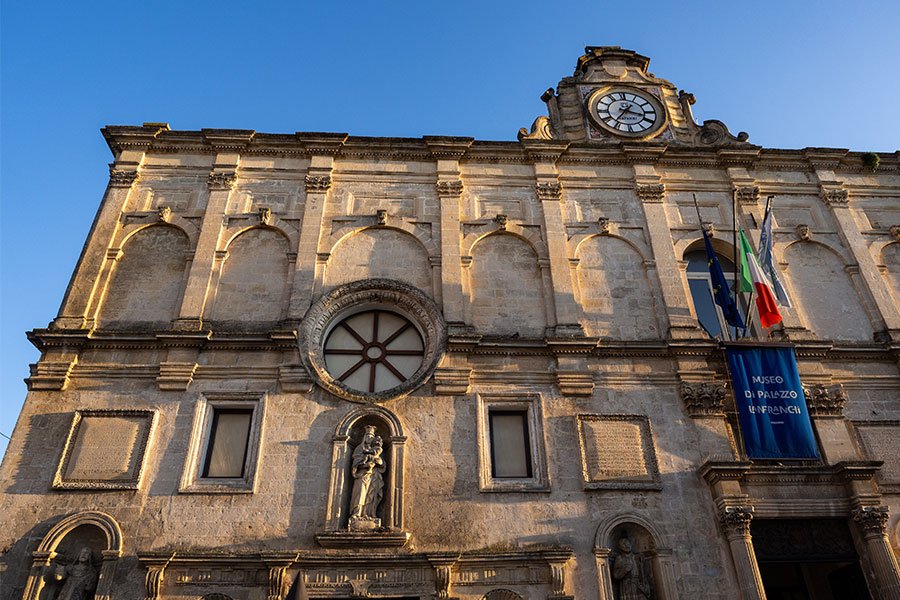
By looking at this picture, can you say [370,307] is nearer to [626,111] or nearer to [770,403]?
[770,403]

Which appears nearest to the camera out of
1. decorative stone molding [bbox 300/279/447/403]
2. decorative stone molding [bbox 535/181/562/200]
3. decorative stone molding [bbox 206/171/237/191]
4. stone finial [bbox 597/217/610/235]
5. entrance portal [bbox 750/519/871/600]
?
entrance portal [bbox 750/519/871/600]

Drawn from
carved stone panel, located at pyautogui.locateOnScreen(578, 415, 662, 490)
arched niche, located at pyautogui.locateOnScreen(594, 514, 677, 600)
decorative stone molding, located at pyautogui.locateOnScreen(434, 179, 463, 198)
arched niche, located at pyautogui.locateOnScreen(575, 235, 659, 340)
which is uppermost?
decorative stone molding, located at pyautogui.locateOnScreen(434, 179, 463, 198)

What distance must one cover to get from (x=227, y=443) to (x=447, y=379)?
462 cm

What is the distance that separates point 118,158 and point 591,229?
41.0 feet

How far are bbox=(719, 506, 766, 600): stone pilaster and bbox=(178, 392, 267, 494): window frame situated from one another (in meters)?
8.89

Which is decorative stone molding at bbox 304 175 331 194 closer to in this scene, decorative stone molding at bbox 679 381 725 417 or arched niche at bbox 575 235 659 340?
arched niche at bbox 575 235 659 340

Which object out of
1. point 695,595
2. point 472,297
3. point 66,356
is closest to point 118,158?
point 66,356

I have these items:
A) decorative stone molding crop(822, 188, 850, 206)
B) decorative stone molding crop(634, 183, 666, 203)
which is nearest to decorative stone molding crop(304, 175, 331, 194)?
decorative stone molding crop(634, 183, 666, 203)

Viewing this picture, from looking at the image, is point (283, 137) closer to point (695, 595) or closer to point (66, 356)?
point (66, 356)

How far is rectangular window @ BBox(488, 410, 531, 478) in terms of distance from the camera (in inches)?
519

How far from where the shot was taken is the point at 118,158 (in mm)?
17375

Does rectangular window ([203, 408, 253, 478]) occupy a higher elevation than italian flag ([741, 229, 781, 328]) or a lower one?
lower

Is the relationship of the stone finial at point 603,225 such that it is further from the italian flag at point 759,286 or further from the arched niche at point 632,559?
the arched niche at point 632,559

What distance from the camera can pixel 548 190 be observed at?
17328 millimetres
